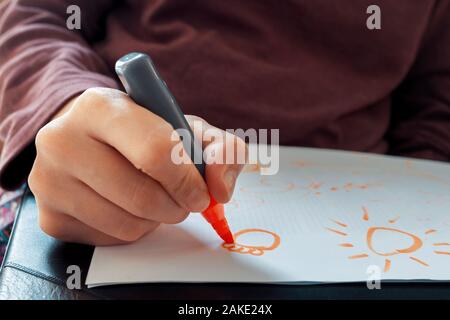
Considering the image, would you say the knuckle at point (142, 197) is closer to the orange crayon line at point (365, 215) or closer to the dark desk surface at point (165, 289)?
the dark desk surface at point (165, 289)

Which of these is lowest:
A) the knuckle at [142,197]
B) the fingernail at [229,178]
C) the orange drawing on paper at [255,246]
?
the orange drawing on paper at [255,246]

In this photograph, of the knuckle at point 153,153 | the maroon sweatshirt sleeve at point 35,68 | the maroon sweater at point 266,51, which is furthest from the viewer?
the maroon sweater at point 266,51

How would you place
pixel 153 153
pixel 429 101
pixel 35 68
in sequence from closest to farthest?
pixel 153 153 → pixel 35 68 → pixel 429 101

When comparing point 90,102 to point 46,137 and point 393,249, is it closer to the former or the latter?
point 46,137

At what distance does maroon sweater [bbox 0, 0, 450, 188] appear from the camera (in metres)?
0.47

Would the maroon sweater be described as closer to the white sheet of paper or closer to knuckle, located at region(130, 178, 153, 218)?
the white sheet of paper

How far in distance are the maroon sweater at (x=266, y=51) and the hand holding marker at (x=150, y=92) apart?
20cm

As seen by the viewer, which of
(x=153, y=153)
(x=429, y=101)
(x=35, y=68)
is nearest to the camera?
(x=153, y=153)

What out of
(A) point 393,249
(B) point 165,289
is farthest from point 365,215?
(B) point 165,289

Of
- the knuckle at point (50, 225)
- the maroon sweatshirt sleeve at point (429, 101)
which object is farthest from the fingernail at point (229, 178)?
the maroon sweatshirt sleeve at point (429, 101)

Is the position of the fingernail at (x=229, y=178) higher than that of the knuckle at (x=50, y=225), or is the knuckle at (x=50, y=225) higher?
the fingernail at (x=229, y=178)

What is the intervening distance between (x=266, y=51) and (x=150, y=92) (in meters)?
0.26

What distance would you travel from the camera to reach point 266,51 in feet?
1.61

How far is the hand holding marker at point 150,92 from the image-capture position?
246 millimetres
